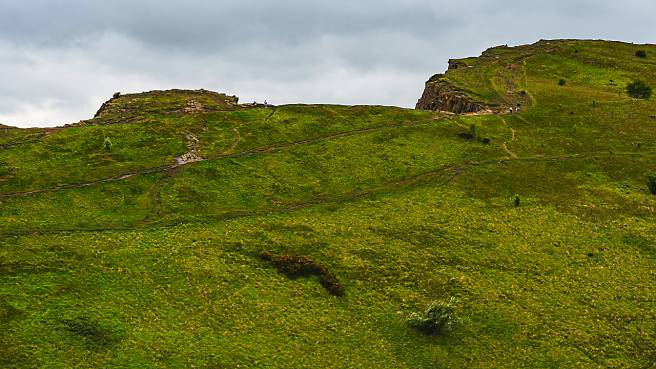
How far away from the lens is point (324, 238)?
195 ft

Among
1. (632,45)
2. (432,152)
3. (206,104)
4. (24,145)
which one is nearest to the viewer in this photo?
(24,145)

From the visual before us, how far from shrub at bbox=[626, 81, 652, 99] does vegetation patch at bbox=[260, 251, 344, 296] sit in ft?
306

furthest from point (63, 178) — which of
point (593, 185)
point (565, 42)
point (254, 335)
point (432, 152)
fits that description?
point (565, 42)

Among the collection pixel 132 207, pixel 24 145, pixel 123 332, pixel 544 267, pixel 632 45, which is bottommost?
pixel 544 267

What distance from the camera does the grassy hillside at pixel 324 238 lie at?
4412 cm

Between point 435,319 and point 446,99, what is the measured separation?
78.3m

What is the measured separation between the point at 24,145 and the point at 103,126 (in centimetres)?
1257

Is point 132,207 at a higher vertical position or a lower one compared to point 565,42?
lower

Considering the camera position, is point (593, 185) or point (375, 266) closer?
point (375, 266)

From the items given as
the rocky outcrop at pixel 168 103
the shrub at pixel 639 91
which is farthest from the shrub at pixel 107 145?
the shrub at pixel 639 91

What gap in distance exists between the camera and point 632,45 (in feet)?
518

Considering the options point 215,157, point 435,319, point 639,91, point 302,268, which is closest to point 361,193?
point 302,268

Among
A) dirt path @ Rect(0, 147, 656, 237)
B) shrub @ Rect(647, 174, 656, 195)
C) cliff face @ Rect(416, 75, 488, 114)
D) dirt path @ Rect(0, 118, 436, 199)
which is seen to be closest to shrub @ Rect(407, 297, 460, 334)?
dirt path @ Rect(0, 147, 656, 237)

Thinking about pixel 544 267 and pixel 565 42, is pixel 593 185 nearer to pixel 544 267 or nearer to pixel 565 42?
pixel 544 267
